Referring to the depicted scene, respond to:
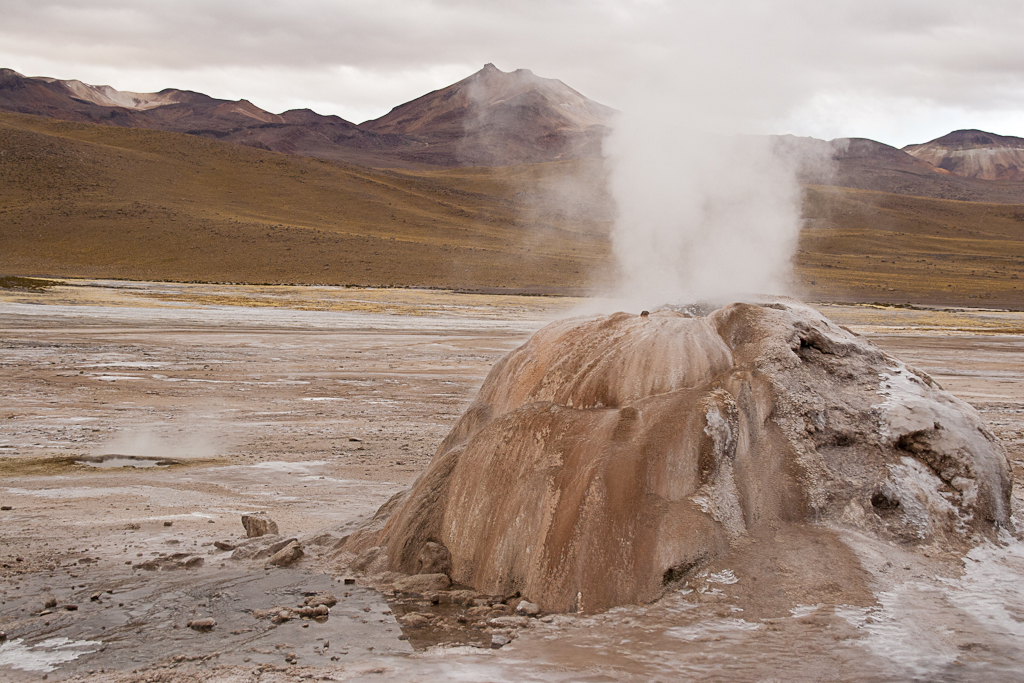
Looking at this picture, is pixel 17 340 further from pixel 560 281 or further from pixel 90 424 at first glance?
pixel 560 281

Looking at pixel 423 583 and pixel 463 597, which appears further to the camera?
pixel 423 583

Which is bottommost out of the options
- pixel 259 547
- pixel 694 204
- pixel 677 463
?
pixel 259 547

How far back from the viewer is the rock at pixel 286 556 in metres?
5.62

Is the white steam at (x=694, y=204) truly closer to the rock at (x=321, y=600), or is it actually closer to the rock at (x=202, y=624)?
the rock at (x=321, y=600)

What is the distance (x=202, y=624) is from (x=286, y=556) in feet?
3.26

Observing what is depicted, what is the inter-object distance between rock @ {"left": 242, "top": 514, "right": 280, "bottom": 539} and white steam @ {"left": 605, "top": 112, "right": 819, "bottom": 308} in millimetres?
7241

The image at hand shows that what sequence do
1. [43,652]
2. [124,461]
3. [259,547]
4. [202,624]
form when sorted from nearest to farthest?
1. [43,652]
2. [202,624]
3. [259,547]
4. [124,461]

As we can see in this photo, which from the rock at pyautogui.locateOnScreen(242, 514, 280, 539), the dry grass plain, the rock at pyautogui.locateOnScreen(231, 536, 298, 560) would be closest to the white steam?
the rock at pyautogui.locateOnScreen(242, 514, 280, 539)

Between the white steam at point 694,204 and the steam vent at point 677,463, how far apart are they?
644cm

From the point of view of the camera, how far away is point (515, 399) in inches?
228

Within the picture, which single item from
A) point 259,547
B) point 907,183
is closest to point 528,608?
point 259,547

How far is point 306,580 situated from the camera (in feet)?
17.7

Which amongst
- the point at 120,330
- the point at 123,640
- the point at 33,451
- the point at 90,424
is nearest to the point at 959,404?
the point at 123,640

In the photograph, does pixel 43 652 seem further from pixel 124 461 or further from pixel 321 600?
pixel 124 461
